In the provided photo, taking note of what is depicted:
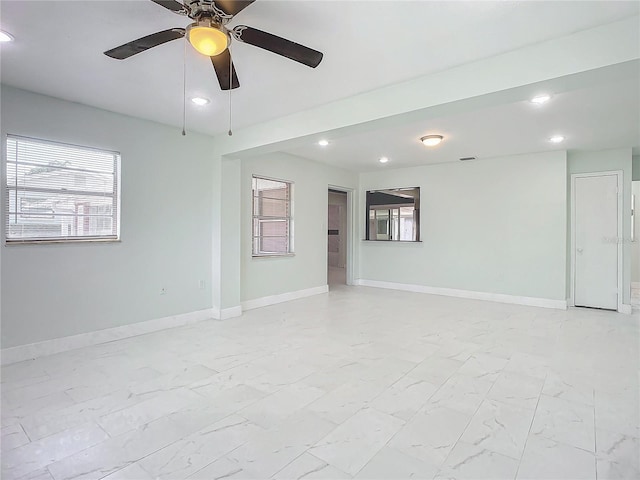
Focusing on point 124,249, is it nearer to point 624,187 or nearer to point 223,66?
point 223,66

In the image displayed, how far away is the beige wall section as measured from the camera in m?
5.46

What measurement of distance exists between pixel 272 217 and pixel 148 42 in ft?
13.4

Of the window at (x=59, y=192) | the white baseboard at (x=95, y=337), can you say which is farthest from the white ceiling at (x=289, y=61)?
the white baseboard at (x=95, y=337)

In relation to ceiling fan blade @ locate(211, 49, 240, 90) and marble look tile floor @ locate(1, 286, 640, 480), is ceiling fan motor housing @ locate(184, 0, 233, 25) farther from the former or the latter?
marble look tile floor @ locate(1, 286, 640, 480)

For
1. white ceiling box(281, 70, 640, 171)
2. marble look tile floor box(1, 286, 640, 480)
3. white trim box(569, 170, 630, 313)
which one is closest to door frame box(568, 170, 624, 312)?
white trim box(569, 170, 630, 313)

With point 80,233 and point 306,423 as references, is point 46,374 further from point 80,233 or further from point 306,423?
point 306,423

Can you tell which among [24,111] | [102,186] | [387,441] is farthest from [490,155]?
[24,111]

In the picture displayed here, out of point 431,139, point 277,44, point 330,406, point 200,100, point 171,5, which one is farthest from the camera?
point 431,139

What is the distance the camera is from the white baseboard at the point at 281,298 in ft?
18.0

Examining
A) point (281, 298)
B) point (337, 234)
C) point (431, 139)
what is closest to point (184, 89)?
point (431, 139)

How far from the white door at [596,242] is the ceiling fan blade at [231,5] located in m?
5.98

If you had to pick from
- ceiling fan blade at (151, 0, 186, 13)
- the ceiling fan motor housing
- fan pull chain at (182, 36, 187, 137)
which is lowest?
ceiling fan blade at (151, 0, 186, 13)

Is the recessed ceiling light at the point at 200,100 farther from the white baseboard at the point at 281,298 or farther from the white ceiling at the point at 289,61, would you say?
the white baseboard at the point at 281,298

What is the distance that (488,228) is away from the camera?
20.4ft
